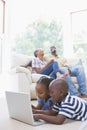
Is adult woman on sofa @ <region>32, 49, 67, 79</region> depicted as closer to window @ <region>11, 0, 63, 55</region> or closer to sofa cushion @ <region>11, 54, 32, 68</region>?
sofa cushion @ <region>11, 54, 32, 68</region>

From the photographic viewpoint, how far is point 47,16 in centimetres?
478

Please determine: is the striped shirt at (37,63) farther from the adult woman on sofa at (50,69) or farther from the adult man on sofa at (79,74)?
the adult man on sofa at (79,74)

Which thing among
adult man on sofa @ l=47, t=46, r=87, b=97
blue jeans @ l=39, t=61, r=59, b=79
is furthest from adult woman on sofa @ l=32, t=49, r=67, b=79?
adult man on sofa @ l=47, t=46, r=87, b=97

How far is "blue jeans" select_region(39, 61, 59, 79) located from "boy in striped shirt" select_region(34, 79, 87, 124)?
3.74 feet

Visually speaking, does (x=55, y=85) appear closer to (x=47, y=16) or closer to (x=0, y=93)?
(x=0, y=93)

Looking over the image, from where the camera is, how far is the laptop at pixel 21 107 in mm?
1419

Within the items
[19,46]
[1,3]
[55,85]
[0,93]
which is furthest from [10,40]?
[55,85]

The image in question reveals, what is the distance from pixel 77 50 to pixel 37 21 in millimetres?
1067

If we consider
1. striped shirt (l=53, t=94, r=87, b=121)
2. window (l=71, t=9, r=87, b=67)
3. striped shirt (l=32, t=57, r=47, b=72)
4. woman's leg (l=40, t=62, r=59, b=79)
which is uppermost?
window (l=71, t=9, r=87, b=67)

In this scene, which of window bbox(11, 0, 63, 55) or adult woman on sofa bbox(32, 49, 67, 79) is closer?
adult woman on sofa bbox(32, 49, 67, 79)

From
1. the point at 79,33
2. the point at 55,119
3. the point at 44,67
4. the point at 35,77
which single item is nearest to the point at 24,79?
the point at 35,77

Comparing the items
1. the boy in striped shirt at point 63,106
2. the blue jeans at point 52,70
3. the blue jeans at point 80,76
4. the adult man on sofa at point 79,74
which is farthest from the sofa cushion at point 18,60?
the boy in striped shirt at point 63,106

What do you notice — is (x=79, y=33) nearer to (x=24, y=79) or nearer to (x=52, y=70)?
(x=52, y=70)

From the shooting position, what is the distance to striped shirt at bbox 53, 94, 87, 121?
145 centimetres
